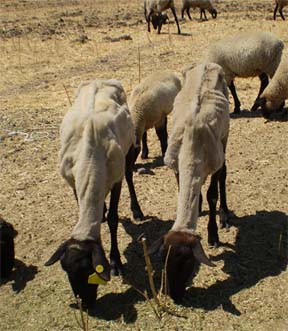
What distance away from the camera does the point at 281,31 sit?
17.9m

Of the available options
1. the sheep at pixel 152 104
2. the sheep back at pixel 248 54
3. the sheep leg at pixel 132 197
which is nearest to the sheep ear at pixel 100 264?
the sheep leg at pixel 132 197

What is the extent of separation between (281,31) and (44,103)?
1023 cm

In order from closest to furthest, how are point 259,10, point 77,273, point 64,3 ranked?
1. point 77,273
2. point 259,10
3. point 64,3

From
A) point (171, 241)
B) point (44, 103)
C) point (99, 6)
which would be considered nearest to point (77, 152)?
point (171, 241)

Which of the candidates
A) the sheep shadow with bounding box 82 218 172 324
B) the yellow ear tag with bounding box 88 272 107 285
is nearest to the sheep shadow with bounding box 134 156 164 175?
the sheep shadow with bounding box 82 218 172 324

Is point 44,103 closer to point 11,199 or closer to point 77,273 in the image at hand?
point 11,199

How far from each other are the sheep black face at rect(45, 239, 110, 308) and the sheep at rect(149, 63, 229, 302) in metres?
0.49

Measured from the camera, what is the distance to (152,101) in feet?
25.2

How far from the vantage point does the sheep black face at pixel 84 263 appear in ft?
13.9

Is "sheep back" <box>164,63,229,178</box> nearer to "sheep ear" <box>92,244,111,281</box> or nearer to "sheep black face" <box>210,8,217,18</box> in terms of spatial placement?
"sheep ear" <box>92,244,111,281</box>

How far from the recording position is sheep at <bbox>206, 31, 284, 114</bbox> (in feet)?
32.6

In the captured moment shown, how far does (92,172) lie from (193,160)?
1.00 metres

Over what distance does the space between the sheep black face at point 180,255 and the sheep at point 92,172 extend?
53cm

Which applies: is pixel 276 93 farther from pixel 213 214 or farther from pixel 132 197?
pixel 213 214
